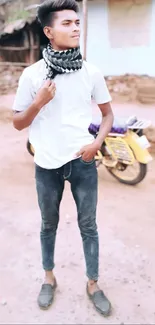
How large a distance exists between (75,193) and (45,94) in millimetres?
654

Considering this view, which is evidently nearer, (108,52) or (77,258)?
(77,258)

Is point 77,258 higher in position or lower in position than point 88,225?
lower

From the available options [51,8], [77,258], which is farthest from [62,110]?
[77,258]

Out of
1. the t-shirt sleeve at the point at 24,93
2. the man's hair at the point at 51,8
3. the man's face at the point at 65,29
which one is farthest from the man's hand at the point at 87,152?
the man's hair at the point at 51,8

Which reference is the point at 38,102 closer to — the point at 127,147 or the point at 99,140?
the point at 99,140

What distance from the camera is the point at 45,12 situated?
6.88 feet

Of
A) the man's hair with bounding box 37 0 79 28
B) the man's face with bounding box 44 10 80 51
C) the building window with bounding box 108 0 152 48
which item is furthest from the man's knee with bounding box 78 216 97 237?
the building window with bounding box 108 0 152 48

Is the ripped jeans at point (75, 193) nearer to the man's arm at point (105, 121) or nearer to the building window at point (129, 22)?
the man's arm at point (105, 121)

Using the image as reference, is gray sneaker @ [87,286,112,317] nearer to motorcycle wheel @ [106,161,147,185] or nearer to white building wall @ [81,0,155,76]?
motorcycle wheel @ [106,161,147,185]

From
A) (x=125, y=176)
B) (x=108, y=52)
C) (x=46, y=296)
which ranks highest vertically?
(x=46, y=296)

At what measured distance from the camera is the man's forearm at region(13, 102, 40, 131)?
206 centimetres

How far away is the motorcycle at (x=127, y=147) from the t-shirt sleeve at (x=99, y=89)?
7.26 feet

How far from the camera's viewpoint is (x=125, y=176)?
4934 mm

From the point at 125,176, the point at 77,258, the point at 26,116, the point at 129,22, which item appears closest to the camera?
the point at 26,116
